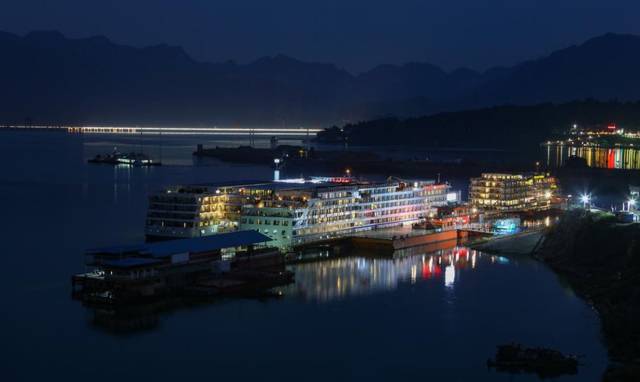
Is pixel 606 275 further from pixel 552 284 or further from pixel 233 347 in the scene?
pixel 233 347

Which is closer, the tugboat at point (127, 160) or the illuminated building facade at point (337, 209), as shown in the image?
the illuminated building facade at point (337, 209)

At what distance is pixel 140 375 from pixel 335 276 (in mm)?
5276

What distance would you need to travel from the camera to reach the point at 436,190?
67.3 ft

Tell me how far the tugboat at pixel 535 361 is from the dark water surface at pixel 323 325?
15cm

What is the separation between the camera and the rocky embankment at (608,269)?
1018 centimetres

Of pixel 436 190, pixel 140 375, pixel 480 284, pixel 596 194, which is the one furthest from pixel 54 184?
pixel 140 375

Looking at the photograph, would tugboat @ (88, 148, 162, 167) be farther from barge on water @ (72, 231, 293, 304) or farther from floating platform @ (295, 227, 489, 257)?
barge on water @ (72, 231, 293, 304)

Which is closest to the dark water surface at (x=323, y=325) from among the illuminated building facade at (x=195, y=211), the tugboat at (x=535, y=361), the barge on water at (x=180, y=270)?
the tugboat at (x=535, y=361)

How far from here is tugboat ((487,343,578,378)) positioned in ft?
31.8

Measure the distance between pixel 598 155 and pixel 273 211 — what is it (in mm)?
35158

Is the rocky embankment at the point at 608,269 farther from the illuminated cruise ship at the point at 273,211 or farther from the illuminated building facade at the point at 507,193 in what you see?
the illuminated cruise ship at the point at 273,211

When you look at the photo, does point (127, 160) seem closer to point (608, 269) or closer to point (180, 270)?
point (180, 270)

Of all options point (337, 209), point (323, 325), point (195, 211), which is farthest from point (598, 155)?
point (323, 325)

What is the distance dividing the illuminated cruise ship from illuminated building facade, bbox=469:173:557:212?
404 centimetres
